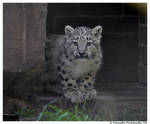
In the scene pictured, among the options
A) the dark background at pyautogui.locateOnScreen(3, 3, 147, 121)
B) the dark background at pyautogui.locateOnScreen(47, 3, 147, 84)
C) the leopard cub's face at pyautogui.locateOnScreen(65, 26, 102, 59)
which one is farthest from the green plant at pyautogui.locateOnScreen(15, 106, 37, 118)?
the dark background at pyautogui.locateOnScreen(47, 3, 147, 84)

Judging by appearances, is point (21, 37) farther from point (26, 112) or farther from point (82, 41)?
point (26, 112)

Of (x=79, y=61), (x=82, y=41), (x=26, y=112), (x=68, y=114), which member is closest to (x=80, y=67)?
(x=79, y=61)

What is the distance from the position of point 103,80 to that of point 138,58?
3.35 feet

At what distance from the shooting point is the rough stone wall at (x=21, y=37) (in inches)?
236

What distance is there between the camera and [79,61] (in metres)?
6.75

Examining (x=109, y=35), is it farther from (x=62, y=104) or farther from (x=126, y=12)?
(x=62, y=104)

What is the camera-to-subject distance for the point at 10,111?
261 inches

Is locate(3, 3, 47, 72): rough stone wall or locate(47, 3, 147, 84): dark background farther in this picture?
locate(47, 3, 147, 84): dark background

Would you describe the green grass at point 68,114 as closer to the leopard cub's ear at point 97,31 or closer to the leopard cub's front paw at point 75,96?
the leopard cub's front paw at point 75,96

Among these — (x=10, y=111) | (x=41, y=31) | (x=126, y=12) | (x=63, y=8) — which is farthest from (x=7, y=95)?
(x=126, y=12)

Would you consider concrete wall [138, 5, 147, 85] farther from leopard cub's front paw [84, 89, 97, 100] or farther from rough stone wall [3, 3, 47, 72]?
rough stone wall [3, 3, 47, 72]

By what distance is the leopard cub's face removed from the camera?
20.9ft

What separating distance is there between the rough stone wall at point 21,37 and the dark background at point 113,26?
9.09ft

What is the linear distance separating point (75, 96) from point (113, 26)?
114 inches
